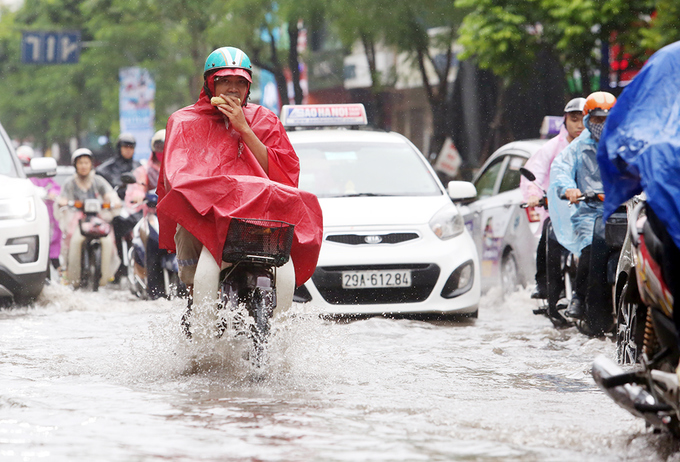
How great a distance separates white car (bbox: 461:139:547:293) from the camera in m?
10.7

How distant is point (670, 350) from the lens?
4.26 meters

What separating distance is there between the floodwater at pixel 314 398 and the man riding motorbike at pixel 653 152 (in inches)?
33.7

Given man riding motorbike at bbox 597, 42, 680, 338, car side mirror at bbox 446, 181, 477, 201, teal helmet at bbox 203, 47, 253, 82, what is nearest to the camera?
man riding motorbike at bbox 597, 42, 680, 338

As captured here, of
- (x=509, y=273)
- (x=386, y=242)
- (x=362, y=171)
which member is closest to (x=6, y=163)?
(x=362, y=171)

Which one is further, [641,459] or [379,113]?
[379,113]

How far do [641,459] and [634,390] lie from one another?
262 millimetres

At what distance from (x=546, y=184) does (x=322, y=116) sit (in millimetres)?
2826

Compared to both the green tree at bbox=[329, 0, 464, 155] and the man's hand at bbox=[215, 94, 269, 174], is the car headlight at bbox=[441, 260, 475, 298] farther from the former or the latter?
the green tree at bbox=[329, 0, 464, 155]

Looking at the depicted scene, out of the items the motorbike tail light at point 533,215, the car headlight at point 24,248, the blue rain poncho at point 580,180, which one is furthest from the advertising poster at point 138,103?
the blue rain poncho at point 580,180

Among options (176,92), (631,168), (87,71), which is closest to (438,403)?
(631,168)

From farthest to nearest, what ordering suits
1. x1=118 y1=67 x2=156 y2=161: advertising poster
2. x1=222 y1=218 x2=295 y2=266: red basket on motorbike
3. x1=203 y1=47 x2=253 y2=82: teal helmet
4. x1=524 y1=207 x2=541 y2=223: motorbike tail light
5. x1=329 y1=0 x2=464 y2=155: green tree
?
x1=118 y1=67 x2=156 y2=161: advertising poster
x1=329 y1=0 x2=464 y2=155: green tree
x1=524 y1=207 x2=541 y2=223: motorbike tail light
x1=203 y1=47 x2=253 y2=82: teal helmet
x1=222 y1=218 x2=295 y2=266: red basket on motorbike

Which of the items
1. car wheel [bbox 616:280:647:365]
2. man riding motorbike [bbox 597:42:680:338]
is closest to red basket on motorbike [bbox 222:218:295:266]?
car wheel [bbox 616:280:647:365]

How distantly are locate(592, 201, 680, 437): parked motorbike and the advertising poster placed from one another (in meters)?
30.5

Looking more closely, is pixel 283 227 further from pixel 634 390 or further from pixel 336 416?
pixel 634 390
